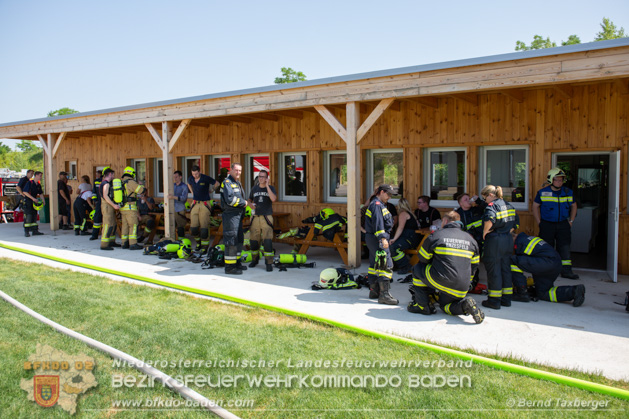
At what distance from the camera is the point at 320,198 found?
1097 cm

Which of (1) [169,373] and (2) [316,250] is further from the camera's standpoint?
(2) [316,250]

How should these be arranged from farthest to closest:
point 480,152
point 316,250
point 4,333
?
point 316,250
point 480,152
point 4,333

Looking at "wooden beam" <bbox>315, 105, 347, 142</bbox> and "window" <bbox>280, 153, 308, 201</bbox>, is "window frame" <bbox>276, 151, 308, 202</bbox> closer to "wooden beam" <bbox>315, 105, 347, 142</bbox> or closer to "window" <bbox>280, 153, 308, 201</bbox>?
"window" <bbox>280, 153, 308, 201</bbox>

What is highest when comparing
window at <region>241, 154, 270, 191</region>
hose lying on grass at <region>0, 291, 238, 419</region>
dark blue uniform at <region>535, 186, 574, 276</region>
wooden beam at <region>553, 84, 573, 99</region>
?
wooden beam at <region>553, 84, 573, 99</region>

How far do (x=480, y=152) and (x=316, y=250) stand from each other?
410 centimetres

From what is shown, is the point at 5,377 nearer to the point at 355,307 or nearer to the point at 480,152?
the point at 355,307

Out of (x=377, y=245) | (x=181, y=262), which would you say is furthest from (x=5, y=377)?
(x=181, y=262)

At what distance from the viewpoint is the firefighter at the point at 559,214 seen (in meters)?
7.49

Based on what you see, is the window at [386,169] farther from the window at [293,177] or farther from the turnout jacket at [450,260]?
the turnout jacket at [450,260]

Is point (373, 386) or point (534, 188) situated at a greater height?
point (534, 188)

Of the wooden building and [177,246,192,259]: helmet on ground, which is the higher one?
the wooden building

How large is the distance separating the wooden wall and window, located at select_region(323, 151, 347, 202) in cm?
19

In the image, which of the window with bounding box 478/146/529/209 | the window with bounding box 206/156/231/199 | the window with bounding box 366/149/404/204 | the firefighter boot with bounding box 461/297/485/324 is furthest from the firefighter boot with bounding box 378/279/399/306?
the window with bounding box 206/156/231/199

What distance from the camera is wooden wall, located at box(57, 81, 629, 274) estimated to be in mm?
7707
